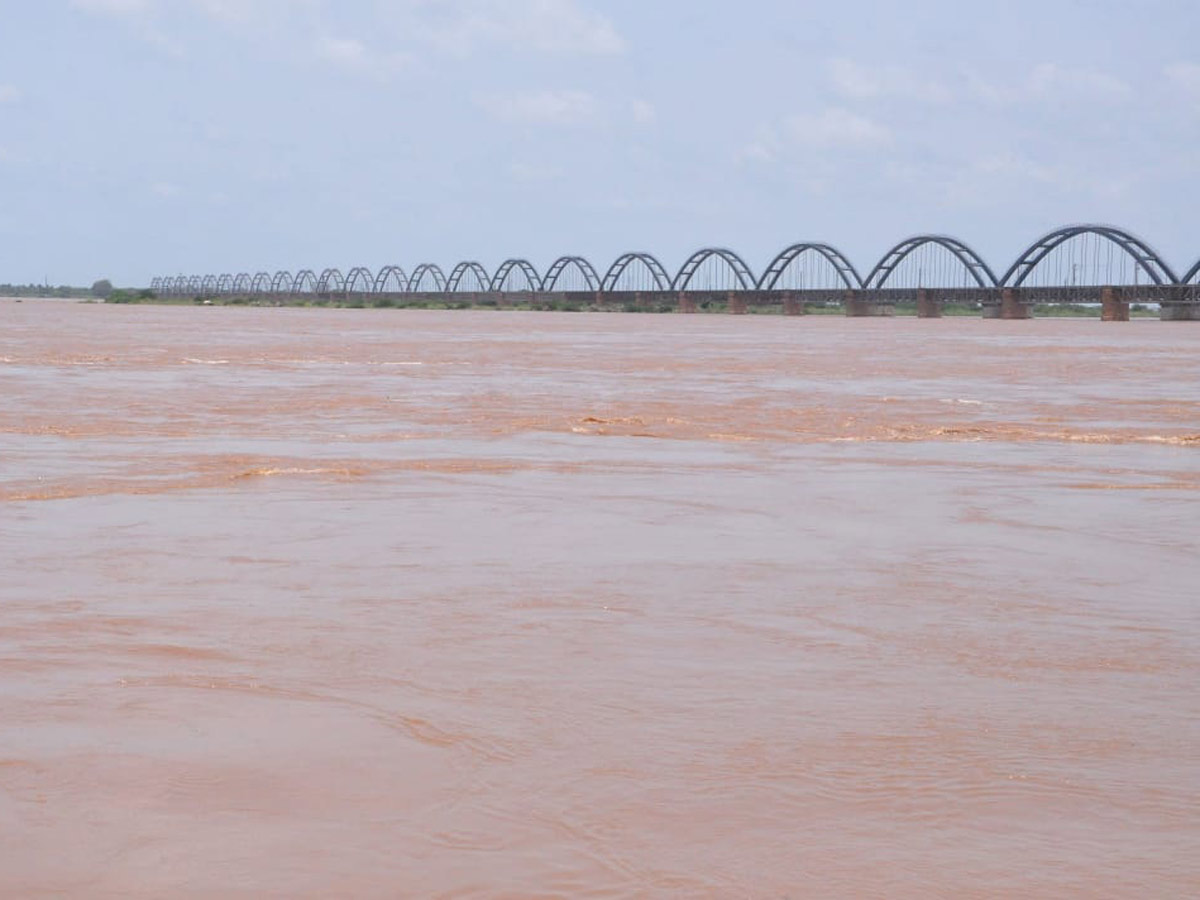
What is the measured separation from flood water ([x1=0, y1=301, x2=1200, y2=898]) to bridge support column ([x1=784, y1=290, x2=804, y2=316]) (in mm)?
123033

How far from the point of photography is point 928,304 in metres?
119

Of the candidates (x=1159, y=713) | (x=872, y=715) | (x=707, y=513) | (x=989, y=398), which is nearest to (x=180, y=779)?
(x=872, y=715)

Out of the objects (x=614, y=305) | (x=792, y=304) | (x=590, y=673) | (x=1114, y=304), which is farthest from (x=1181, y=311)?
(x=590, y=673)

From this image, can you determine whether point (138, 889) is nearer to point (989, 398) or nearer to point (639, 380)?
point (989, 398)

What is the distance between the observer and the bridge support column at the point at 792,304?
135 m

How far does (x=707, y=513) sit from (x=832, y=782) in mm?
5078

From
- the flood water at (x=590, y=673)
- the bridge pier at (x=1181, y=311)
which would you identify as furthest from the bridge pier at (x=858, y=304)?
the flood water at (x=590, y=673)

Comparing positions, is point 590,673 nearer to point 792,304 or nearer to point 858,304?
point 858,304

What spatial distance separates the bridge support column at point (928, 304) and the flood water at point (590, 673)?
109 m

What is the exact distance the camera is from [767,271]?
464ft

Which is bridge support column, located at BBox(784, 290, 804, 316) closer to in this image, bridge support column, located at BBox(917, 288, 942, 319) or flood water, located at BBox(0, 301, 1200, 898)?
bridge support column, located at BBox(917, 288, 942, 319)

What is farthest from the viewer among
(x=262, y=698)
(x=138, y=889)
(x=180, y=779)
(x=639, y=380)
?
(x=639, y=380)

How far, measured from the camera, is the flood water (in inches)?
149

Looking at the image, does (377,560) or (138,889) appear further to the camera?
(377,560)
